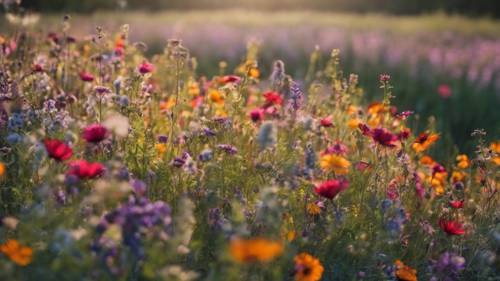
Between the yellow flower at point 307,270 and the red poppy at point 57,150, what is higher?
the red poppy at point 57,150

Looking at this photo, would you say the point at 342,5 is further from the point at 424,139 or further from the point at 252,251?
the point at 252,251

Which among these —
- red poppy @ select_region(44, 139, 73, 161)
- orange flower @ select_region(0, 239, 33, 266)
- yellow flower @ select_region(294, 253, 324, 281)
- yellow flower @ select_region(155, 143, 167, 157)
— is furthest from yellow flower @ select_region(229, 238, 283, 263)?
yellow flower @ select_region(155, 143, 167, 157)

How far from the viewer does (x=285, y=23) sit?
12.4 meters

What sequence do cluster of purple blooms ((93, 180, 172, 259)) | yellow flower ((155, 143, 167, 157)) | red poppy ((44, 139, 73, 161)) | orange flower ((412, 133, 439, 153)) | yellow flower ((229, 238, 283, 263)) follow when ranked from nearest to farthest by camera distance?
yellow flower ((229, 238, 283, 263)) < cluster of purple blooms ((93, 180, 172, 259)) < red poppy ((44, 139, 73, 161)) < orange flower ((412, 133, 439, 153)) < yellow flower ((155, 143, 167, 157))

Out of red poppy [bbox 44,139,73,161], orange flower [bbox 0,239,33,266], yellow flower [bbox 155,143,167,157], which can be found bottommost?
yellow flower [bbox 155,143,167,157]

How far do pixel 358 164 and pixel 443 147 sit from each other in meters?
2.53

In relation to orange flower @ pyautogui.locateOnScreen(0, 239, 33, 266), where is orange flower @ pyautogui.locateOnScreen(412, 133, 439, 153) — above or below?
above

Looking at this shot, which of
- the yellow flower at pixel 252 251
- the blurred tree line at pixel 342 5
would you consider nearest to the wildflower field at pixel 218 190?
the yellow flower at pixel 252 251

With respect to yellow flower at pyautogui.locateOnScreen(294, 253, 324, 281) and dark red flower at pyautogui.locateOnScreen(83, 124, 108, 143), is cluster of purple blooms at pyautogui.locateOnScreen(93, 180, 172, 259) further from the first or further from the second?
yellow flower at pyautogui.locateOnScreen(294, 253, 324, 281)

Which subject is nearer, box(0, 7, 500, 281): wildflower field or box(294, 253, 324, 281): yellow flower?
box(0, 7, 500, 281): wildflower field

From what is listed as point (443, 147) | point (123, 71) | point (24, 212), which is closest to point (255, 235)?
point (24, 212)

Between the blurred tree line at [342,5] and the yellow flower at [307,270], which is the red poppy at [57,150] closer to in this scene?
the yellow flower at [307,270]

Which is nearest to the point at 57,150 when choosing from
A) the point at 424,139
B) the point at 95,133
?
the point at 95,133

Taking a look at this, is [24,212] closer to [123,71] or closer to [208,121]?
[208,121]
